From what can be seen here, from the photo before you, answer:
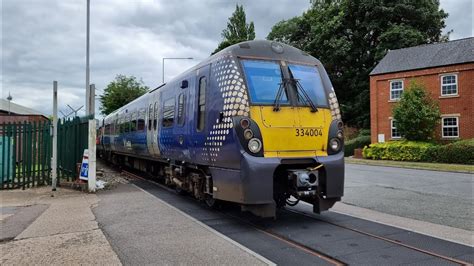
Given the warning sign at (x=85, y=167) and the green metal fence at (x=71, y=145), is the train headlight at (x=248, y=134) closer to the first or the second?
the warning sign at (x=85, y=167)

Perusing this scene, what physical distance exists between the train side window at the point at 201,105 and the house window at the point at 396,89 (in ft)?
93.3

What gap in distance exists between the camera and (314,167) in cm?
725

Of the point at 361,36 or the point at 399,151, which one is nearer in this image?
the point at 399,151

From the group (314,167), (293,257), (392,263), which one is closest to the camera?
(392,263)

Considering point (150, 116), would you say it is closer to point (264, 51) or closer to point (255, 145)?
point (264, 51)

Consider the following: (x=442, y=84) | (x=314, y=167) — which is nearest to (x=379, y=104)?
(x=442, y=84)

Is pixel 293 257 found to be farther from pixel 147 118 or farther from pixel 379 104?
pixel 379 104

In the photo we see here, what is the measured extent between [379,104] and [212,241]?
31.3 metres

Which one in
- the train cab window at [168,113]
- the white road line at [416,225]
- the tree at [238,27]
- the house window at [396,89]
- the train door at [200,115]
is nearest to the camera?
the white road line at [416,225]

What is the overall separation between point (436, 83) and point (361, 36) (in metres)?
16.1

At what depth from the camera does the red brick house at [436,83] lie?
2945 cm

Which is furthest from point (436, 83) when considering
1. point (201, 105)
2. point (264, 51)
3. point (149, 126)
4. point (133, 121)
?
point (201, 105)

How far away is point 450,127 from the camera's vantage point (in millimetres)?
30125

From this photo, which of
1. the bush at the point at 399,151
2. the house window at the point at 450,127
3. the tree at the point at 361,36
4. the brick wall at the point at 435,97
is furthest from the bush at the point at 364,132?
the house window at the point at 450,127
